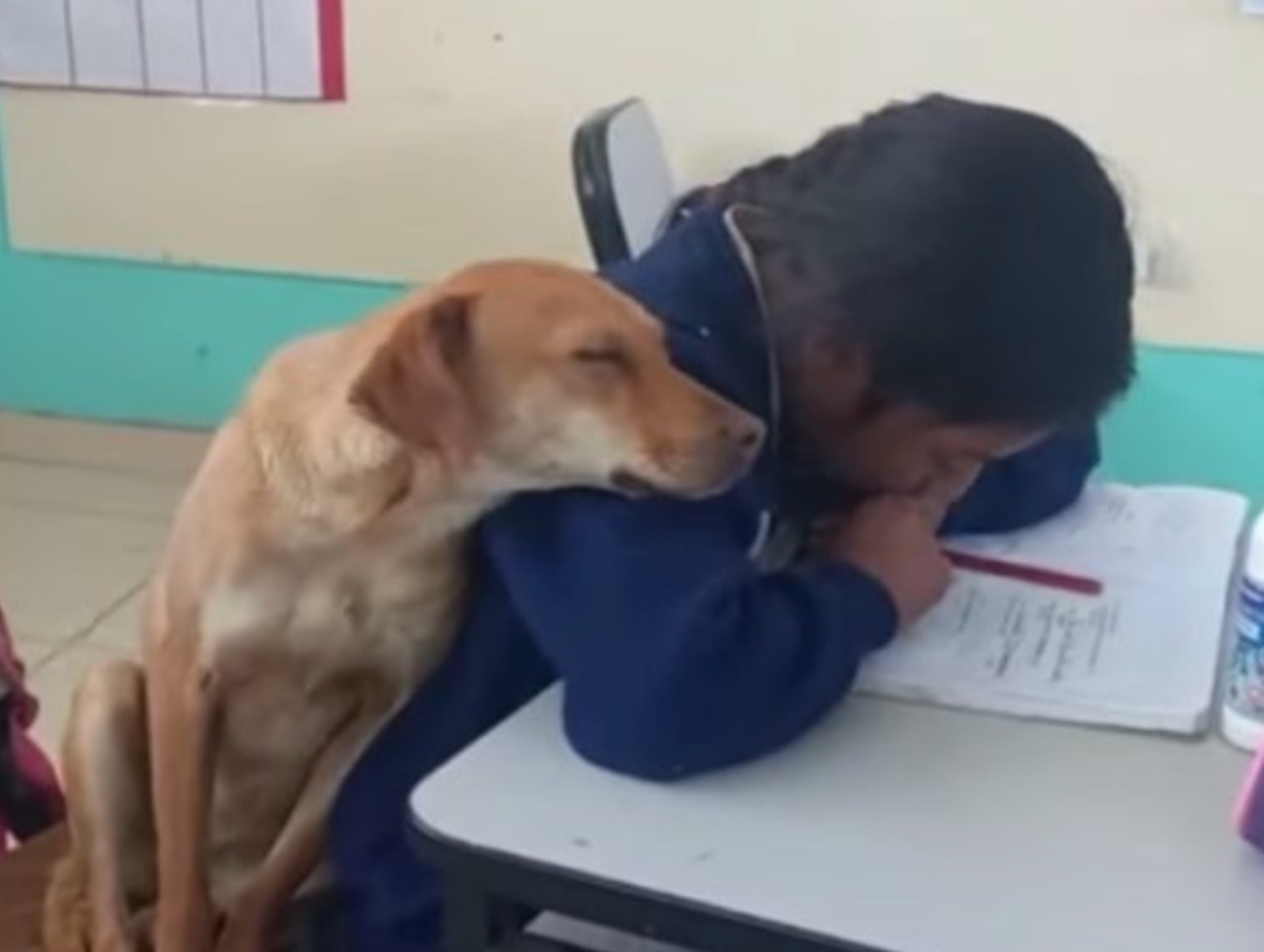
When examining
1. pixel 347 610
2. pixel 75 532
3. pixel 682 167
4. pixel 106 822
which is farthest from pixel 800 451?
pixel 75 532

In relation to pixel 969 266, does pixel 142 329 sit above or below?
below

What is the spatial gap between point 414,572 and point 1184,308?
1.98 m

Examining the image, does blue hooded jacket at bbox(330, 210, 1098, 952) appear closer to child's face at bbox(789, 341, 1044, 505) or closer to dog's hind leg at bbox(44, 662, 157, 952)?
child's face at bbox(789, 341, 1044, 505)

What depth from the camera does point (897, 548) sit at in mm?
1334

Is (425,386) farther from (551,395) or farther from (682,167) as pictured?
(682,167)

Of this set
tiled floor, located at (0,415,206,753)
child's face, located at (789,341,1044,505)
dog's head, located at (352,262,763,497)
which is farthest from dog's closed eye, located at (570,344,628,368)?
tiled floor, located at (0,415,206,753)

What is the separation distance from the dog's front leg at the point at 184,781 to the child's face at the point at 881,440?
429 millimetres

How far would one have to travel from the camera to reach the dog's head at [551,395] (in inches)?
49.9

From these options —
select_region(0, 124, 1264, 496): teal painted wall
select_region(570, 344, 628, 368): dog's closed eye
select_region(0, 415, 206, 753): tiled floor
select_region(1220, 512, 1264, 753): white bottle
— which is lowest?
select_region(0, 415, 206, 753): tiled floor

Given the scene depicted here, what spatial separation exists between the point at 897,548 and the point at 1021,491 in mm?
246

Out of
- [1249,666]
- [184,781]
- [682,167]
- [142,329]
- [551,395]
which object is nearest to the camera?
[1249,666]

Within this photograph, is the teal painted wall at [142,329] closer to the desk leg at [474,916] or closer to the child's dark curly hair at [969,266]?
the child's dark curly hair at [969,266]

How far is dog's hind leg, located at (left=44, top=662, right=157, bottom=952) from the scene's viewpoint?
149 cm

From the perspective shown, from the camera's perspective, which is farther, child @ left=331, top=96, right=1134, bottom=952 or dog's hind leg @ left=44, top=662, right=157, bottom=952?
dog's hind leg @ left=44, top=662, right=157, bottom=952
